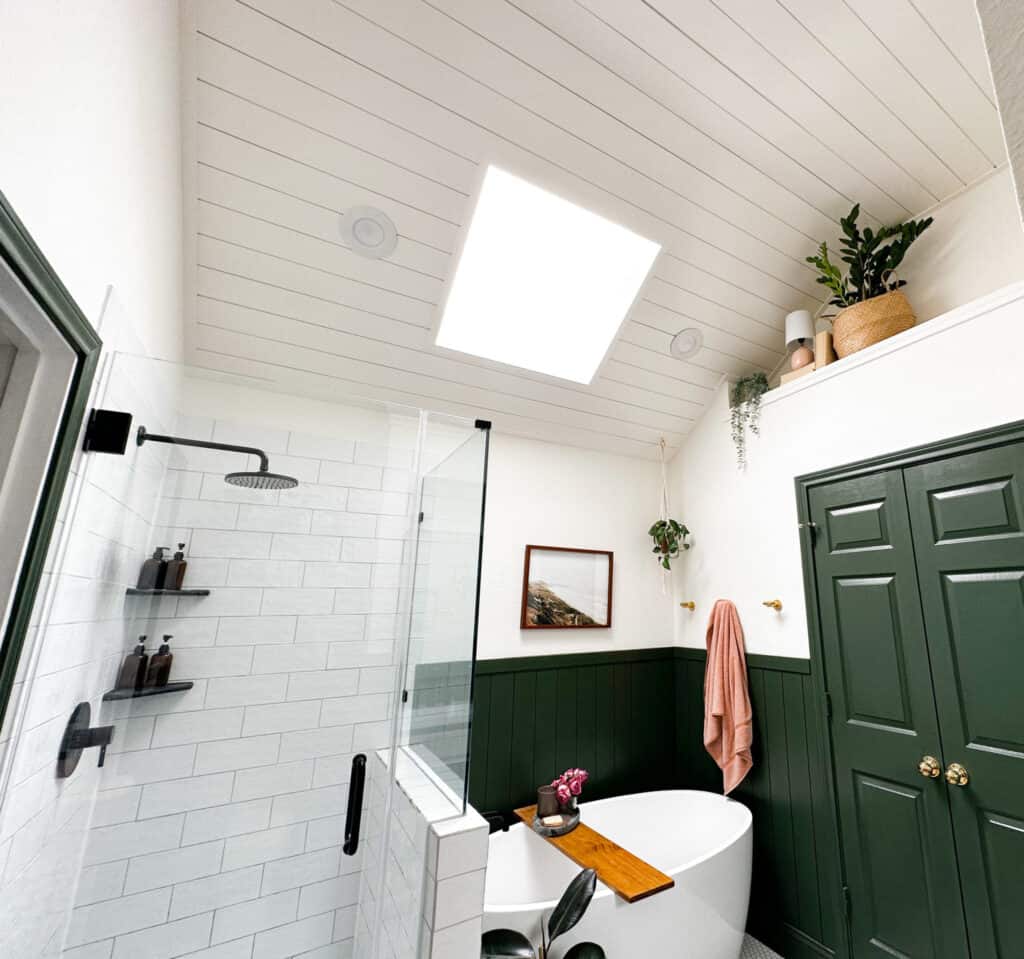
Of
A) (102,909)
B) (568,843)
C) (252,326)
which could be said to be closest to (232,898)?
(102,909)

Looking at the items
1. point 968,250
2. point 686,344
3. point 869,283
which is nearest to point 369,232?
point 686,344

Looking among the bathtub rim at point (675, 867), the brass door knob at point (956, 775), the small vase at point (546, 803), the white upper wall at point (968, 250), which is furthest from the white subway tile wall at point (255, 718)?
the white upper wall at point (968, 250)

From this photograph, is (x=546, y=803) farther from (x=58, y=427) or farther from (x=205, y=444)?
(x=58, y=427)

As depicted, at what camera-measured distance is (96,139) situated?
0.94 meters

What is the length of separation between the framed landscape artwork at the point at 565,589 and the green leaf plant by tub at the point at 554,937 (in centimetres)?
124

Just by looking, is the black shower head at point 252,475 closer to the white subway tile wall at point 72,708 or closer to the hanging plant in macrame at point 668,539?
the white subway tile wall at point 72,708

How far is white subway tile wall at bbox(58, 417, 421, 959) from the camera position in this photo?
5.40 ft

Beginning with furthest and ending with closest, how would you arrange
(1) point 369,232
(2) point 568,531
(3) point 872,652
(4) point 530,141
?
(2) point 568,531 < (3) point 872,652 < (1) point 369,232 < (4) point 530,141

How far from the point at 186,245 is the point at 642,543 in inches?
110

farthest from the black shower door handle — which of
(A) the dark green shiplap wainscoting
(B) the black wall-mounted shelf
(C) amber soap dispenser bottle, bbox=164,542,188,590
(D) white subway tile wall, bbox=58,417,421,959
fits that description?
(C) amber soap dispenser bottle, bbox=164,542,188,590

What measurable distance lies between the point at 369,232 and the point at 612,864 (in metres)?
2.67

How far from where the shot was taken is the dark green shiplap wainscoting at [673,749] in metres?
2.24

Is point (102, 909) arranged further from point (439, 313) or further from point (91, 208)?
point (439, 313)

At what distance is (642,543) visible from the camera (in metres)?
3.24
